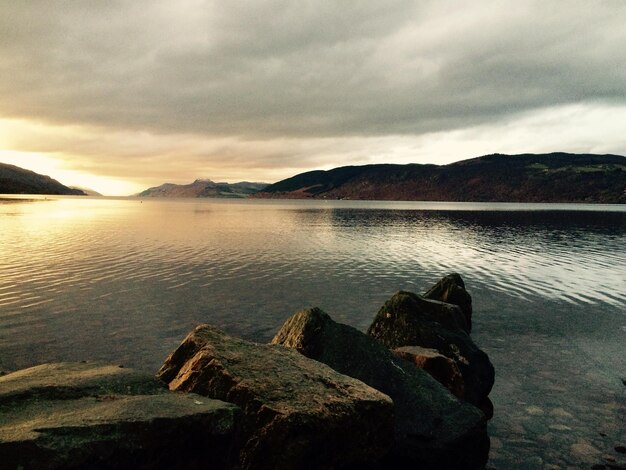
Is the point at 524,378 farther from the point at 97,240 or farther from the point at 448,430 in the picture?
the point at 97,240

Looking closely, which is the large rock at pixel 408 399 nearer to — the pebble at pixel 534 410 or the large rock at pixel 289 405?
the large rock at pixel 289 405

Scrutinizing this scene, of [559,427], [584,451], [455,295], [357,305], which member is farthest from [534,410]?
[357,305]

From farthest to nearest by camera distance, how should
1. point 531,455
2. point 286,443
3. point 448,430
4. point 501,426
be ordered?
1. point 501,426
2. point 531,455
3. point 448,430
4. point 286,443

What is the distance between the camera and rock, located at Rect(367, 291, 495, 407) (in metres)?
12.9

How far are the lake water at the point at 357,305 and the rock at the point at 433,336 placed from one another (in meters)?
1.05

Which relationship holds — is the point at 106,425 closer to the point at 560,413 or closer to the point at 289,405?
the point at 289,405

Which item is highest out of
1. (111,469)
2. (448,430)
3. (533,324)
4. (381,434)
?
(111,469)

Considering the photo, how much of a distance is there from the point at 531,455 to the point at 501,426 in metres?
1.46

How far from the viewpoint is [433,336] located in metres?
14.2

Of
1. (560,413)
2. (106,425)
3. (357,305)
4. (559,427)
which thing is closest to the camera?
(106,425)

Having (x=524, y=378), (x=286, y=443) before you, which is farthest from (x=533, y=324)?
(x=286, y=443)

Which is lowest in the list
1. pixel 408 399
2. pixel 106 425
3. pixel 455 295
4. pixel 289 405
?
pixel 455 295

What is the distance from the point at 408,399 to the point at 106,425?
6.69 metres

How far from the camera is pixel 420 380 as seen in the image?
1052cm
